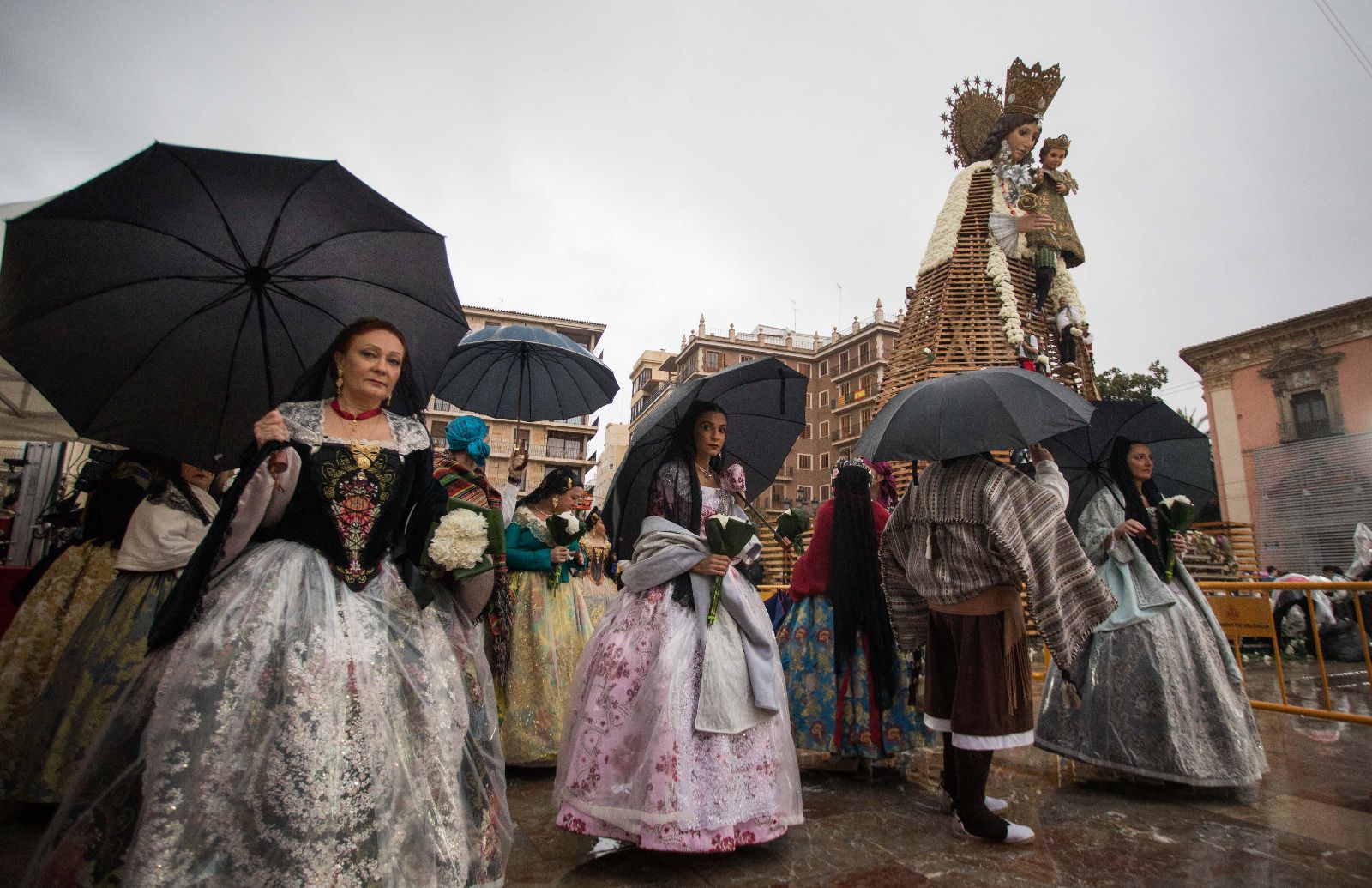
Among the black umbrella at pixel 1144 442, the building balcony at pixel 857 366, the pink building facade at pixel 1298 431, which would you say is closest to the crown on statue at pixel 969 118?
the black umbrella at pixel 1144 442

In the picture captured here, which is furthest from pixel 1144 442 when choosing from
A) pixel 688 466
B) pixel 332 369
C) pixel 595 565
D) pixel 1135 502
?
pixel 595 565

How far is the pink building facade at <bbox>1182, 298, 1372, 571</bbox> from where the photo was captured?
2073 cm

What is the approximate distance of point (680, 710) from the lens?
2.78 metres

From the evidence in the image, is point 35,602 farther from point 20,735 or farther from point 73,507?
point 73,507

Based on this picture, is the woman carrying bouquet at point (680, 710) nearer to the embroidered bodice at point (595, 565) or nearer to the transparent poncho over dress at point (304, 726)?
the transparent poncho over dress at point (304, 726)

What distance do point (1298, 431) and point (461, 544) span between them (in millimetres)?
28777

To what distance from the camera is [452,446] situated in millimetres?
3875

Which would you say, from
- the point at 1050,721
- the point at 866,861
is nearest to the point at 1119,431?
the point at 1050,721

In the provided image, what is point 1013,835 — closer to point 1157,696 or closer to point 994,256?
point 1157,696

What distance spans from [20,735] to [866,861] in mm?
4148

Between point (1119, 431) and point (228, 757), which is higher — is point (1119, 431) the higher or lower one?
the higher one

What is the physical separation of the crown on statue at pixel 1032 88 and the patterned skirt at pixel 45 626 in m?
8.69

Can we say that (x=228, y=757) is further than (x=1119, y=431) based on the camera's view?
No

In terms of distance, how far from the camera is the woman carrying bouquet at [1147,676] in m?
3.67
